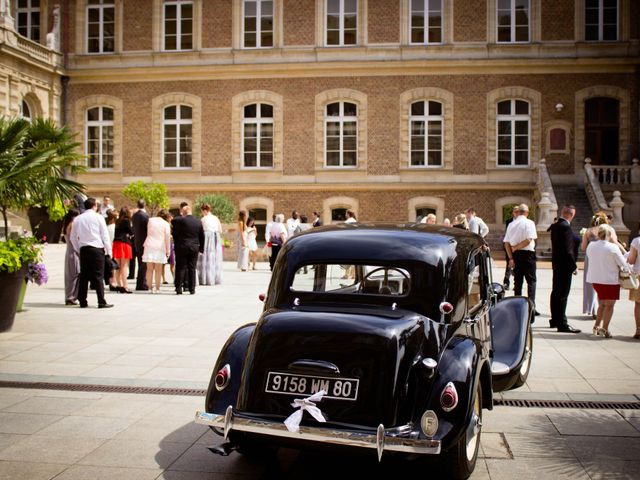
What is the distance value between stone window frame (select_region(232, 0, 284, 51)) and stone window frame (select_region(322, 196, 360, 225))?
6.69 m

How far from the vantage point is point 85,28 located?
1213 inches

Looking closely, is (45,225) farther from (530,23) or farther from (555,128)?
(530,23)

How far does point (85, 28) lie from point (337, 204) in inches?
524

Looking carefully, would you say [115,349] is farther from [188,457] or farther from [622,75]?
[622,75]

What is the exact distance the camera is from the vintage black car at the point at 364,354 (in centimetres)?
420

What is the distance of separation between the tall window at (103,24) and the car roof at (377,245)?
92.3 feet

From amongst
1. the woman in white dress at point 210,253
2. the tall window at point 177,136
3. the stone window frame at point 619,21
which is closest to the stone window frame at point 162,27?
the tall window at point 177,136

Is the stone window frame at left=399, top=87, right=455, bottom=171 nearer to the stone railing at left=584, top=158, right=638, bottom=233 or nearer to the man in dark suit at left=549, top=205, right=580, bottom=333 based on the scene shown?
the stone railing at left=584, top=158, right=638, bottom=233

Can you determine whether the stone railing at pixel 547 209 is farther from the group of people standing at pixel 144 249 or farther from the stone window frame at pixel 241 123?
the group of people standing at pixel 144 249

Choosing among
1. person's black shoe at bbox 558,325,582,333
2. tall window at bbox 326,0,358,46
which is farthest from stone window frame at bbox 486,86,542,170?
person's black shoe at bbox 558,325,582,333

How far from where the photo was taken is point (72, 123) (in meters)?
30.7

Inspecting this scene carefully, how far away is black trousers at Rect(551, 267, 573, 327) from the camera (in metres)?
10.3

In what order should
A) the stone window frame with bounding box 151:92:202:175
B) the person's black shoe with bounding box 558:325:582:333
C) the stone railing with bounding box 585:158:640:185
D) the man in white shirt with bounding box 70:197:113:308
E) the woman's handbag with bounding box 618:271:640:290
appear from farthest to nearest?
the stone window frame with bounding box 151:92:202:175
the stone railing with bounding box 585:158:640:185
the man in white shirt with bounding box 70:197:113:308
the person's black shoe with bounding box 558:325:582:333
the woman's handbag with bounding box 618:271:640:290

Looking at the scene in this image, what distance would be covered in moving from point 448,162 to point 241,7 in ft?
35.2
